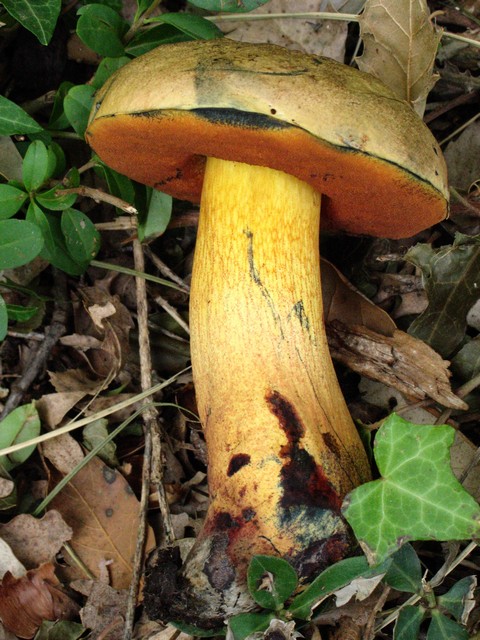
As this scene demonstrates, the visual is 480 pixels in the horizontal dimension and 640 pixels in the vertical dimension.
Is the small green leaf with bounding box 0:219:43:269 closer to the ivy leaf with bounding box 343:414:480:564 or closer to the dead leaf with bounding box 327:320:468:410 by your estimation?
the dead leaf with bounding box 327:320:468:410

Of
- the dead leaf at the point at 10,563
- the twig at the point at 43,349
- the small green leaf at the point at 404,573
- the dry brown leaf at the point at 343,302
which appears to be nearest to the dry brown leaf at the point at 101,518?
the dead leaf at the point at 10,563

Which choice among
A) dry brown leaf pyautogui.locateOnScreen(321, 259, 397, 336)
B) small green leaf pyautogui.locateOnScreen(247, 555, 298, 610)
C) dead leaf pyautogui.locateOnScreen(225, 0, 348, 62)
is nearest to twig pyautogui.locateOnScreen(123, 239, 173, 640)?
small green leaf pyautogui.locateOnScreen(247, 555, 298, 610)

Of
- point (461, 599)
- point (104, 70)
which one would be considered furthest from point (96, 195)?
point (461, 599)

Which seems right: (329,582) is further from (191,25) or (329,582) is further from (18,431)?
(191,25)

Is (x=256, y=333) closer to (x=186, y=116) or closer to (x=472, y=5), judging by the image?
(x=186, y=116)

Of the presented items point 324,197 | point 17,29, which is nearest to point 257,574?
point 324,197

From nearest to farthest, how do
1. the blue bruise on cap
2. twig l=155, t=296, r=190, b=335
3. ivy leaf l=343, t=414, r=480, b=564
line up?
the blue bruise on cap < ivy leaf l=343, t=414, r=480, b=564 < twig l=155, t=296, r=190, b=335

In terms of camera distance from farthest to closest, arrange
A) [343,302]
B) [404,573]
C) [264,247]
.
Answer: [343,302], [264,247], [404,573]
